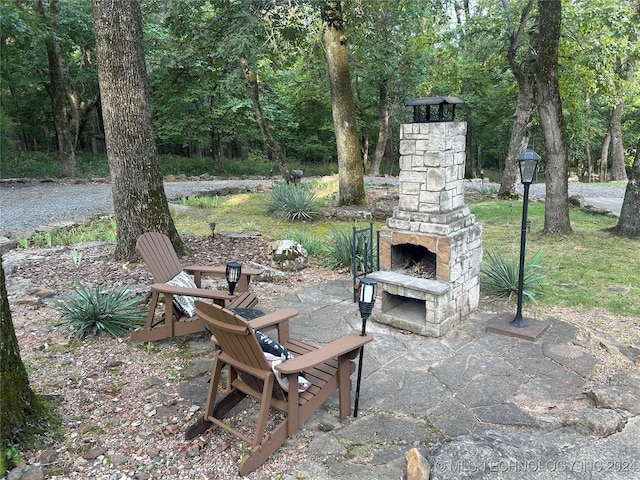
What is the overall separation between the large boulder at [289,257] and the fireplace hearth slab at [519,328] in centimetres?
256

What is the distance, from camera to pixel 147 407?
9.34 feet

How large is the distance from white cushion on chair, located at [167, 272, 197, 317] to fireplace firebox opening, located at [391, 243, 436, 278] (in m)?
1.89

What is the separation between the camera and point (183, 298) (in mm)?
3879

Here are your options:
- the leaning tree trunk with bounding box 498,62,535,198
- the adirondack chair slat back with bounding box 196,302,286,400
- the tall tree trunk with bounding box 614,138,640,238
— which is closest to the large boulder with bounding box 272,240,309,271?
the adirondack chair slat back with bounding box 196,302,286,400

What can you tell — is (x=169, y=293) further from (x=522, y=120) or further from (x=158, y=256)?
(x=522, y=120)

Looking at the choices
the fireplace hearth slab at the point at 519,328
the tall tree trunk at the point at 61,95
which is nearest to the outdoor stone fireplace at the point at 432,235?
the fireplace hearth slab at the point at 519,328

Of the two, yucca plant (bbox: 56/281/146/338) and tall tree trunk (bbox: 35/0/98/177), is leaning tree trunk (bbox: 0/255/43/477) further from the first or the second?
tall tree trunk (bbox: 35/0/98/177)

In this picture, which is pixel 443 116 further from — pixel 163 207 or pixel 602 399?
pixel 163 207

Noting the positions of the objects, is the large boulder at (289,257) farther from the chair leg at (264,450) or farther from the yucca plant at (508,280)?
the chair leg at (264,450)

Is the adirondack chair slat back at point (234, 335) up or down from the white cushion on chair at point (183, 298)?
up

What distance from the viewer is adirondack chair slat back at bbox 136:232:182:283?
12.7ft

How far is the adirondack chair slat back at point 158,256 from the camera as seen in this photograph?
152 inches

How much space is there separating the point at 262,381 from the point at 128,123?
413 centimetres

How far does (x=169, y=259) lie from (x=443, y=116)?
8.97 ft
